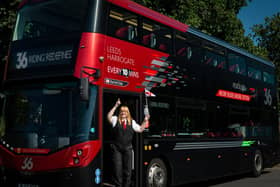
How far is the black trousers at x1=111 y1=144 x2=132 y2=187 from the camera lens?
26.7ft

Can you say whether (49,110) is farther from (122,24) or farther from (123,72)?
(122,24)

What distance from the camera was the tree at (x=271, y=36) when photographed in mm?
27953

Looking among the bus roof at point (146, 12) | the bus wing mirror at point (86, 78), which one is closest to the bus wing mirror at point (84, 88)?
the bus wing mirror at point (86, 78)

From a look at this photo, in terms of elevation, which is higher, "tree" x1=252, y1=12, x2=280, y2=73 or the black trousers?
"tree" x1=252, y1=12, x2=280, y2=73

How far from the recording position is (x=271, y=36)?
2841cm

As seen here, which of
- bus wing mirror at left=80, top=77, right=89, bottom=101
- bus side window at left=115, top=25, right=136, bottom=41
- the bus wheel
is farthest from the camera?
the bus wheel

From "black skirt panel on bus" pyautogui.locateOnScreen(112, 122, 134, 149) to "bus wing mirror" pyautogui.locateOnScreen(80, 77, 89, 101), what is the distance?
1283mm

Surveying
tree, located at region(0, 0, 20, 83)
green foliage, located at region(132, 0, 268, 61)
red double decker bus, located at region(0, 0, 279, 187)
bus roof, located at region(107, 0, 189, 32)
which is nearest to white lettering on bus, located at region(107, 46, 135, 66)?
red double decker bus, located at region(0, 0, 279, 187)

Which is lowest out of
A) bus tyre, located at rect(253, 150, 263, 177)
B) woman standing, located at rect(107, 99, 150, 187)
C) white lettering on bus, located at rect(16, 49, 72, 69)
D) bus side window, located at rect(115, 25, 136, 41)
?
bus tyre, located at rect(253, 150, 263, 177)

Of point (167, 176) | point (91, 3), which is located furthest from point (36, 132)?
point (167, 176)

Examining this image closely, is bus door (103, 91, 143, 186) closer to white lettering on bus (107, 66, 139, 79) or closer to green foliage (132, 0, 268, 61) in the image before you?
white lettering on bus (107, 66, 139, 79)

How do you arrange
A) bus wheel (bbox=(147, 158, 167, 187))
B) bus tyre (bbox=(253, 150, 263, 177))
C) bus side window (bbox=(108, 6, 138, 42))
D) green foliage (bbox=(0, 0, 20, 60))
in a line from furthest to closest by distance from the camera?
bus tyre (bbox=(253, 150, 263, 177))
green foliage (bbox=(0, 0, 20, 60))
bus wheel (bbox=(147, 158, 167, 187))
bus side window (bbox=(108, 6, 138, 42))

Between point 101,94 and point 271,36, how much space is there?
23.2 metres

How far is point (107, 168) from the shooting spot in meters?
9.02
